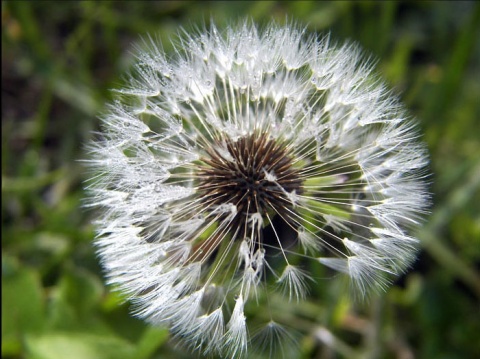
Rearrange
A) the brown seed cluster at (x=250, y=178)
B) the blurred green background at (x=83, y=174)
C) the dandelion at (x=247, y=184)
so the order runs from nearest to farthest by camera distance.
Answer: the dandelion at (x=247, y=184), the brown seed cluster at (x=250, y=178), the blurred green background at (x=83, y=174)

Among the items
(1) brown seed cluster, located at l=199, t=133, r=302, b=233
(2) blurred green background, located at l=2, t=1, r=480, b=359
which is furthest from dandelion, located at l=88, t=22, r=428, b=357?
(2) blurred green background, located at l=2, t=1, r=480, b=359

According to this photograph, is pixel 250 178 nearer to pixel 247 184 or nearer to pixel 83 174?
pixel 247 184

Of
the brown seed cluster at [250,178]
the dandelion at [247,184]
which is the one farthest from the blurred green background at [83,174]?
the brown seed cluster at [250,178]

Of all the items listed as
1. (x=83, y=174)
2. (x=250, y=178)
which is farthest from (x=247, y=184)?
(x=83, y=174)

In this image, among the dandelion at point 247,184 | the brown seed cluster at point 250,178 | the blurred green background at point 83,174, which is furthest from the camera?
the blurred green background at point 83,174

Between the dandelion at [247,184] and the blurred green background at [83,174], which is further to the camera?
the blurred green background at [83,174]

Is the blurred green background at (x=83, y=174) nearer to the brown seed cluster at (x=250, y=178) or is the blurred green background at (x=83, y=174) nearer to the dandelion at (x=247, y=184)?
the dandelion at (x=247, y=184)

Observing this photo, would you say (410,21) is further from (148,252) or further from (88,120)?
(148,252)
